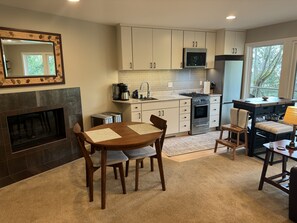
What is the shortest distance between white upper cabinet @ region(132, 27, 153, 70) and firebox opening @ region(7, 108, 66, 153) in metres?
1.85

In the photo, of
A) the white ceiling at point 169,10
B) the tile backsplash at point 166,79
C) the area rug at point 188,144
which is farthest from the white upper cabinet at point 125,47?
the area rug at point 188,144

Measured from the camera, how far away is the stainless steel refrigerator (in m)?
4.87

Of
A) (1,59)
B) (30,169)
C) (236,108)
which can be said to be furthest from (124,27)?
(30,169)

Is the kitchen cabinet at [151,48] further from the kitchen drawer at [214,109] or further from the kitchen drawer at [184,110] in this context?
the kitchen drawer at [214,109]

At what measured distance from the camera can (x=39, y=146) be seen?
126 inches

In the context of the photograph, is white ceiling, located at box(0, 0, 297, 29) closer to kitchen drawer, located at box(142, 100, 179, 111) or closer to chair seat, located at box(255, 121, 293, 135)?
kitchen drawer, located at box(142, 100, 179, 111)

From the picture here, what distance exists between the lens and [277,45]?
442 cm

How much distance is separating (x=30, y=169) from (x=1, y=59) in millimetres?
1621

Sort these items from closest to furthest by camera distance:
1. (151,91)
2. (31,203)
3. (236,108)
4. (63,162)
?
1. (31,203)
2. (63,162)
3. (236,108)
4. (151,91)

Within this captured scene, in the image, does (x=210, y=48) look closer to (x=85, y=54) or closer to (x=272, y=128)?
(x=272, y=128)

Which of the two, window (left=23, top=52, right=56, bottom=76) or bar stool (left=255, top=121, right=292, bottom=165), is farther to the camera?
bar stool (left=255, top=121, right=292, bottom=165)

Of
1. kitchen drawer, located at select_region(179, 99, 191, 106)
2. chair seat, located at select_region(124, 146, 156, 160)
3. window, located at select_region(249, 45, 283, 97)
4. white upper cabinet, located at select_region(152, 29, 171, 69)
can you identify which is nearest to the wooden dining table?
chair seat, located at select_region(124, 146, 156, 160)

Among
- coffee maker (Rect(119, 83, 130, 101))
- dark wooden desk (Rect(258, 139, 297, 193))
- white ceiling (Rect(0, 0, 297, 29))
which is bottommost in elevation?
dark wooden desk (Rect(258, 139, 297, 193))

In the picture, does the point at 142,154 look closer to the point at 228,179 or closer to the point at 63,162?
the point at 228,179
